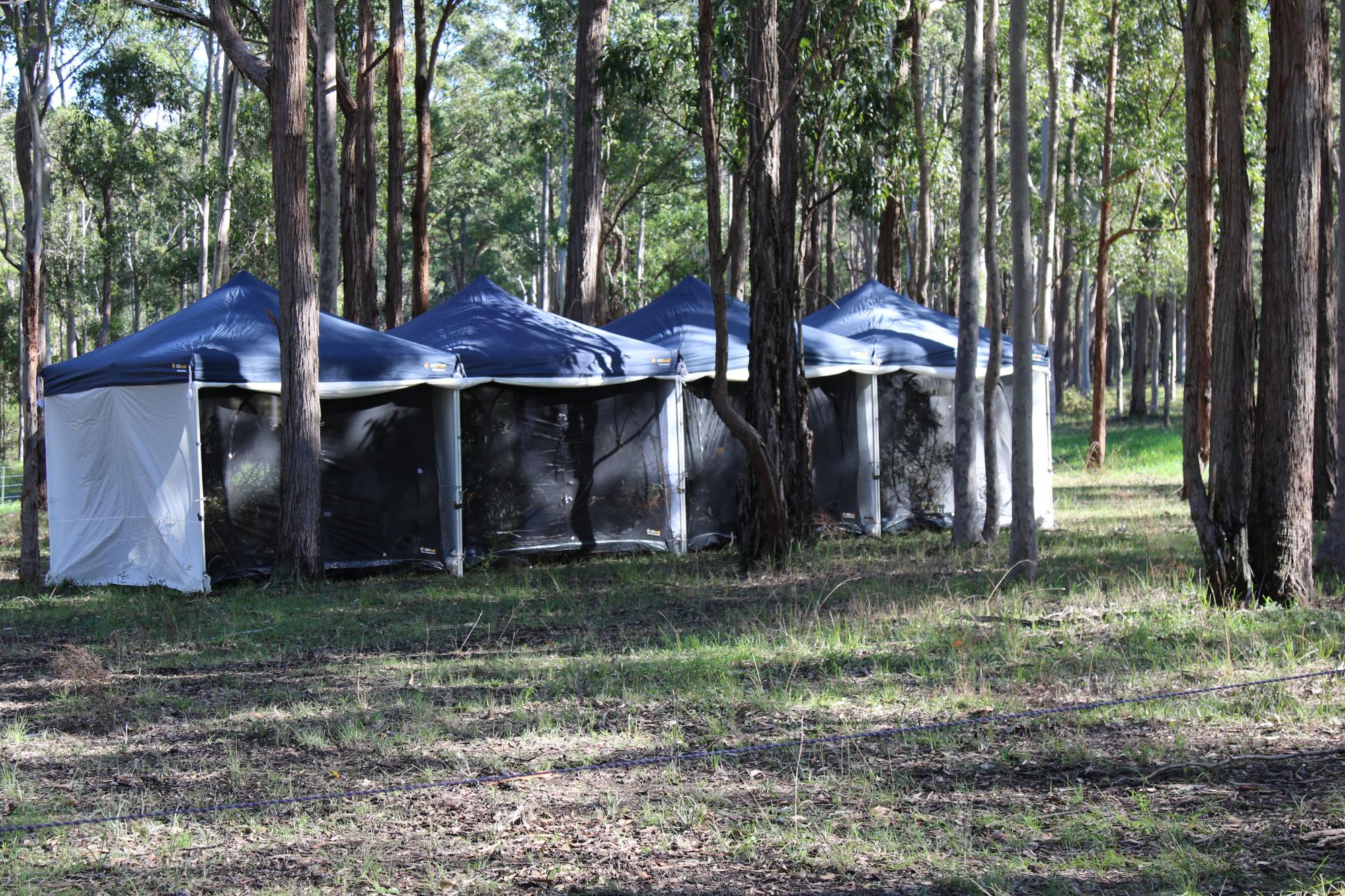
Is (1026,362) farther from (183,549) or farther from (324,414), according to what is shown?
(183,549)

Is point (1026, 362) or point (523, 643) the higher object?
point (1026, 362)

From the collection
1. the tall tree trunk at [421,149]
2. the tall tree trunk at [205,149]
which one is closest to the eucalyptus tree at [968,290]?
the tall tree trunk at [421,149]

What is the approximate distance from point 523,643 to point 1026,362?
4735 millimetres

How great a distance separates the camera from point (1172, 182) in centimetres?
2692

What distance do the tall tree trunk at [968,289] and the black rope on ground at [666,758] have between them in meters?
6.17

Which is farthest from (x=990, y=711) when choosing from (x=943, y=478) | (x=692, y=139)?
(x=692, y=139)

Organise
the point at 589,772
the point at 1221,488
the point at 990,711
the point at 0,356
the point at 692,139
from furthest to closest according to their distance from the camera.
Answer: the point at 0,356 → the point at 692,139 → the point at 1221,488 → the point at 990,711 → the point at 589,772

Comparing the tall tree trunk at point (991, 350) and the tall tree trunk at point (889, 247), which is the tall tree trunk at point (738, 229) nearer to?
the tall tree trunk at point (991, 350)

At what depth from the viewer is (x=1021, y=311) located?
9922 millimetres

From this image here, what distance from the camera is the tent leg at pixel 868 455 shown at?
14.1 m

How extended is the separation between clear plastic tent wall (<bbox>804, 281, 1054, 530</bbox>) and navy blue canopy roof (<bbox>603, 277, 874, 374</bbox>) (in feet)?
1.92

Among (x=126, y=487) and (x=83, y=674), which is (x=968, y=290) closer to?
(x=126, y=487)

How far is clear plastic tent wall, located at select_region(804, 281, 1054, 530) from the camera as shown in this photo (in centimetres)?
1428

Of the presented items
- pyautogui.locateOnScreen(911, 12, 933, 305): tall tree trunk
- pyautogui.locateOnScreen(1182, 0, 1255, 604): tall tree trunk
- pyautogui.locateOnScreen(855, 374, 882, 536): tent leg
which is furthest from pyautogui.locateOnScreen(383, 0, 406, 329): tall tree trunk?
pyautogui.locateOnScreen(1182, 0, 1255, 604): tall tree trunk
